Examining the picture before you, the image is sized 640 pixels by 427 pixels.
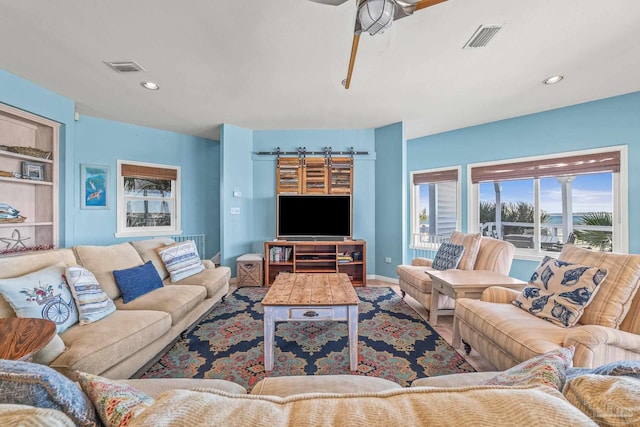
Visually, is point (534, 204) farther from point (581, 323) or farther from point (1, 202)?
point (1, 202)

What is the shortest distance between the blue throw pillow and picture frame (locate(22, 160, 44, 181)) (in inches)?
74.5

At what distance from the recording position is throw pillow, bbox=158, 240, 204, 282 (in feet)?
9.05

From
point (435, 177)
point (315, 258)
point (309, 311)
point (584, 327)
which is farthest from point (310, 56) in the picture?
point (435, 177)

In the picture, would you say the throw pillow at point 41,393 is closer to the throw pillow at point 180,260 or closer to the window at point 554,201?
the throw pillow at point 180,260

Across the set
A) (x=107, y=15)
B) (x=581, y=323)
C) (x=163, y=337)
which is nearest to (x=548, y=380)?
(x=581, y=323)

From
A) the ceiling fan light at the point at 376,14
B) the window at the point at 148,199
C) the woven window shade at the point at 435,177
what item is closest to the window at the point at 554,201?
the woven window shade at the point at 435,177

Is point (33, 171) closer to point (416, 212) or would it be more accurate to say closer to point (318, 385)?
point (318, 385)

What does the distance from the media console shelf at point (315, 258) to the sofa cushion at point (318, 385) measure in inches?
113

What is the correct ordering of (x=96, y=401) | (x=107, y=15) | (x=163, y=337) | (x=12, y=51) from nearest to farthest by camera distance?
1. (x=96, y=401)
2. (x=107, y=15)
3. (x=163, y=337)
4. (x=12, y=51)

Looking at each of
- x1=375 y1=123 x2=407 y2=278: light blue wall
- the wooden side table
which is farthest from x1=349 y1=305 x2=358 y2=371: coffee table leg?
x1=375 y1=123 x2=407 y2=278: light blue wall

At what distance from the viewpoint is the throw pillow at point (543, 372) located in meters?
0.64

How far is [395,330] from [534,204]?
10.3ft

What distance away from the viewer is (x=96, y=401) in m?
0.60

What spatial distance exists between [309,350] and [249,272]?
204 cm
